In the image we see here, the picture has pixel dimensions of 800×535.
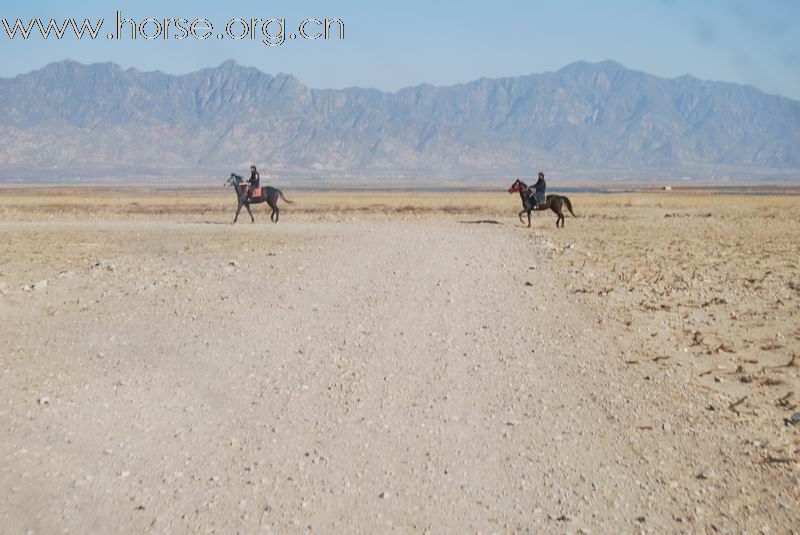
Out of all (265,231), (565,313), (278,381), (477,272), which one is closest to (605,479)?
(278,381)

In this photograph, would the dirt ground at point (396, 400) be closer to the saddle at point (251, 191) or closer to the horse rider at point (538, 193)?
the horse rider at point (538, 193)

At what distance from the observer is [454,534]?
6.20 metres

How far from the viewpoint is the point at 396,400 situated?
9156mm

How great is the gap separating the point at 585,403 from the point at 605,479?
205cm

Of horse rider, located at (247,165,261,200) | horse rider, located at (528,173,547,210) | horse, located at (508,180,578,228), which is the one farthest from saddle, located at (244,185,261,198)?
horse rider, located at (528,173,547,210)

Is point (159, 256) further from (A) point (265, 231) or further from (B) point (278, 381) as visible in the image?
(B) point (278, 381)

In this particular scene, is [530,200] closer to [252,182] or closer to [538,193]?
[538,193]

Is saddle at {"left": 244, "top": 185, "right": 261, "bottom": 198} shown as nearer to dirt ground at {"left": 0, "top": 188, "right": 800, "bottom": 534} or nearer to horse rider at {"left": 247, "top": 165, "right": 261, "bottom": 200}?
horse rider at {"left": 247, "top": 165, "right": 261, "bottom": 200}

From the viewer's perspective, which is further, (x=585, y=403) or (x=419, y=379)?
(x=419, y=379)

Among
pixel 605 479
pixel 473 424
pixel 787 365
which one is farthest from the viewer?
pixel 787 365

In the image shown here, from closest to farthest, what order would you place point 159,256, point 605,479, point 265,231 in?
point 605,479 < point 159,256 < point 265,231

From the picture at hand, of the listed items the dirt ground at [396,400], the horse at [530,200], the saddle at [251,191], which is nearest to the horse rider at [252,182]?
the saddle at [251,191]

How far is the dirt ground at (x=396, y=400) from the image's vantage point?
261 inches

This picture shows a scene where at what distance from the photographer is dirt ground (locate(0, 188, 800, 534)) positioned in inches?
261
